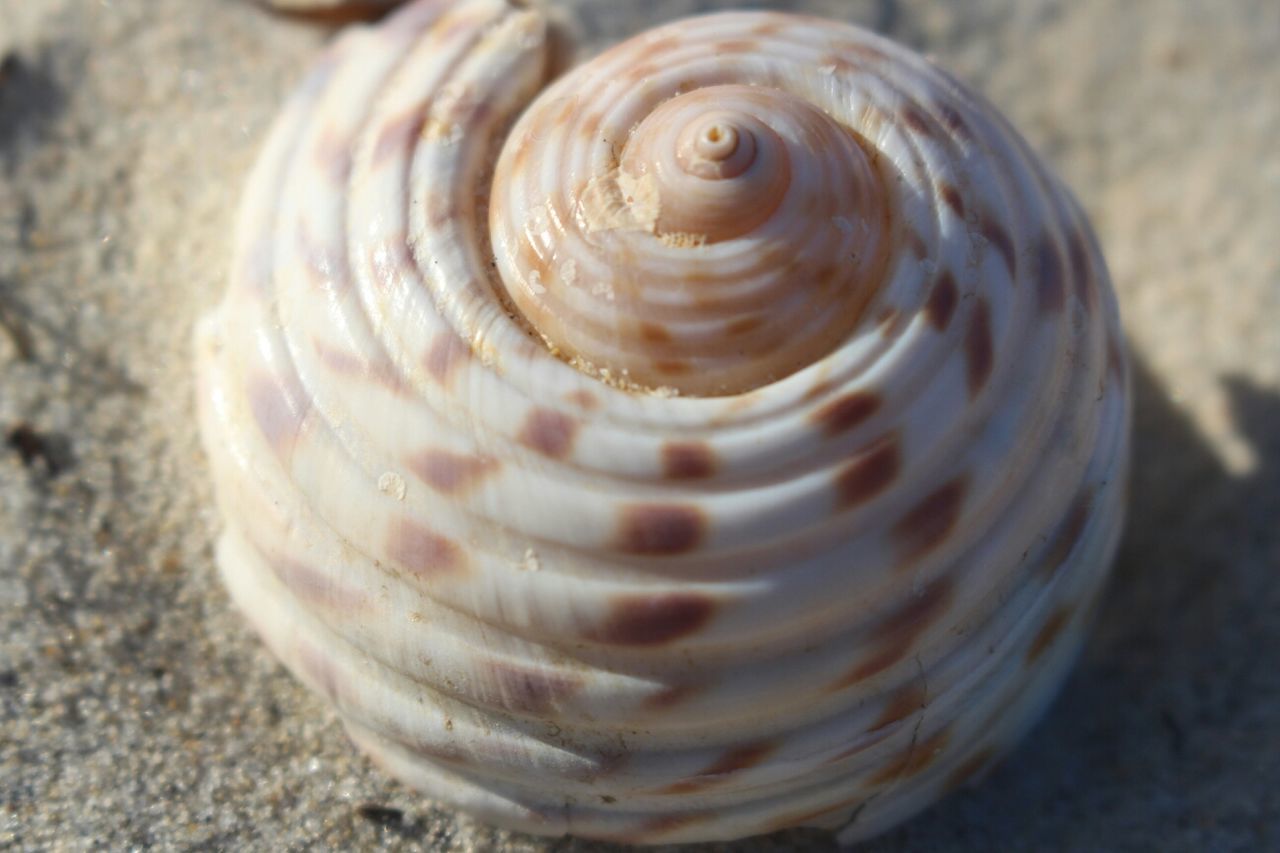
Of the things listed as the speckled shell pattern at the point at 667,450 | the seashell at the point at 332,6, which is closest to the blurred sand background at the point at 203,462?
the seashell at the point at 332,6

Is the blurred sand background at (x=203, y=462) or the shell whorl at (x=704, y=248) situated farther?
the blurred sand background at (x=203, y=462)

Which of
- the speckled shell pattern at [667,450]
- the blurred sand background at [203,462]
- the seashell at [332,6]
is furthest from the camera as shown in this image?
the seashell at [332,6]

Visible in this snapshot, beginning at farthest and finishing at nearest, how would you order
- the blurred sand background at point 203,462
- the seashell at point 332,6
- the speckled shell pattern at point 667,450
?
the seashell at point 332,6, the blurred sand background at point 203,462, the speckled shell pattern at point 667,450

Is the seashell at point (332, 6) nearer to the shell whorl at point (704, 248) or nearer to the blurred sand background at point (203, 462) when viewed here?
the blurred sand background at point (203, 462)

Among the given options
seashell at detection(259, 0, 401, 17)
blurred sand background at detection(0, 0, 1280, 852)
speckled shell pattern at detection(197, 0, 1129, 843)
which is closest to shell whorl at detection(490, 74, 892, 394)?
speckled shell pattern at detection(197, 0, 1129, 843)

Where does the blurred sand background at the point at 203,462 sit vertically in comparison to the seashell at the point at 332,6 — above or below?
below

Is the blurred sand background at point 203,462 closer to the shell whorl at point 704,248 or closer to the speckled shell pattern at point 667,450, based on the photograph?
the speckled shell pattern at point 667,450

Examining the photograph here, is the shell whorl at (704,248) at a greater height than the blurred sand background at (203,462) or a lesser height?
greater

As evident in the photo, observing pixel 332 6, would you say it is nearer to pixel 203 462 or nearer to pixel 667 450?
pixel 203 462

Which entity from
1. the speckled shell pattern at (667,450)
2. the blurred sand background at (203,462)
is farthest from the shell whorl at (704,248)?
the blurred sand background at (203,462)
